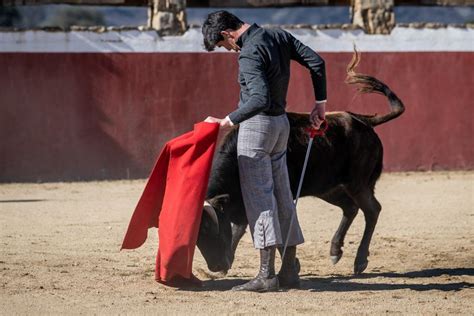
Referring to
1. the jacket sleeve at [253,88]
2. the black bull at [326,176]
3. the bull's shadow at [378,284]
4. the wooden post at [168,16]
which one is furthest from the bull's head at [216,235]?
the wooden post at [168,16]

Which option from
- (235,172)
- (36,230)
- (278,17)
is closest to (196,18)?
(278,17)

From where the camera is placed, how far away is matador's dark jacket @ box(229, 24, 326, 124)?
18.4ft

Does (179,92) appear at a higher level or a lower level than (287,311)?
lower

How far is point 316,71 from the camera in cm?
587

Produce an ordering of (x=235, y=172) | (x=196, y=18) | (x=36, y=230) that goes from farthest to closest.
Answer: (x=196, y=18)
(x=36, y=230)
(x=235, y=172)

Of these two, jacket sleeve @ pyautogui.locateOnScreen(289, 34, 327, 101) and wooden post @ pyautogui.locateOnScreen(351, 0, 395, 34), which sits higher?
jacket sleeve @ pyautogui.locateOnScreen(289, 34, 327, 101)

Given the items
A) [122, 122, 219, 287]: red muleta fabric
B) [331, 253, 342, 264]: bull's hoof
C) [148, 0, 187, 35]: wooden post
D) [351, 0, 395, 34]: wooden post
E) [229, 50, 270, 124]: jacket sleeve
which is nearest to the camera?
[229, 50, 270, 124]: jacket sleeve

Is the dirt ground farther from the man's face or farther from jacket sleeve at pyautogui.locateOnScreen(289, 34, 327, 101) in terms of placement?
the man's face

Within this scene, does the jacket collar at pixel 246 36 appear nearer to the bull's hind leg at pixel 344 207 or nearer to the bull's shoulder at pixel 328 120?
the bull's shoulder at pixel 328 120

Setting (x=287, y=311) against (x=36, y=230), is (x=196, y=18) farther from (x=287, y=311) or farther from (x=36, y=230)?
(x=287, y=311)

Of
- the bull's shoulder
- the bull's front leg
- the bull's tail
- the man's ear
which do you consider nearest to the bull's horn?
the bull's front leg

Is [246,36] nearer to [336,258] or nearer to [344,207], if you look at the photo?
[336,258]

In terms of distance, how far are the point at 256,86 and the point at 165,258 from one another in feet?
3.65

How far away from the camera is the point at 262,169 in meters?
5.91
